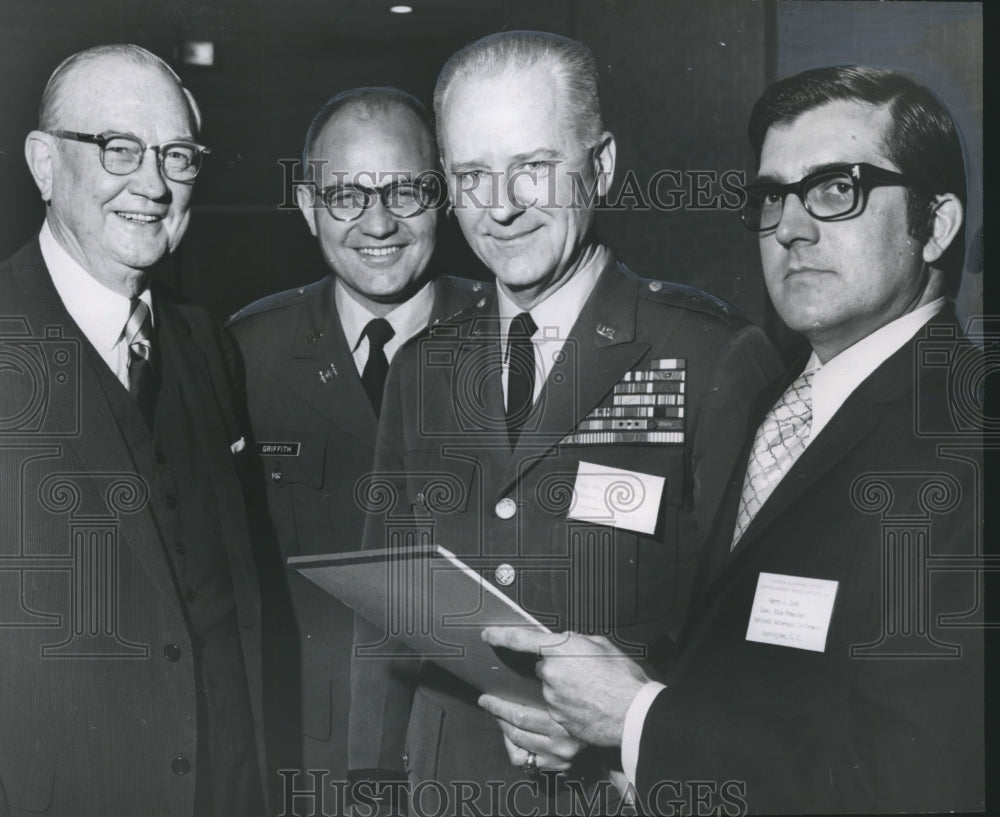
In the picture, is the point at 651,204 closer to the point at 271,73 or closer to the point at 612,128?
the point at 612,128

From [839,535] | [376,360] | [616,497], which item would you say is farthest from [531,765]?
[376,360]

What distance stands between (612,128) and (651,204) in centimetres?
24

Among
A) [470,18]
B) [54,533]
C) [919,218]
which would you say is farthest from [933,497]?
[54,533]

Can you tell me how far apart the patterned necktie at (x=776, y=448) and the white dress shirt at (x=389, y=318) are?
102 cm

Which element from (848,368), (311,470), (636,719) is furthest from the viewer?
(311,470)

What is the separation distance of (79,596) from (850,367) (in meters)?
2.26

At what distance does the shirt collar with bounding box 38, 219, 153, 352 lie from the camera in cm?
338

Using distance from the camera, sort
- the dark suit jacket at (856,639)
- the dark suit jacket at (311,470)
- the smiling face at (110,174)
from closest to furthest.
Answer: the dark suit jacket at (856,639) → the smiling face at (110,174) → the dark suit jacket at (311,470)

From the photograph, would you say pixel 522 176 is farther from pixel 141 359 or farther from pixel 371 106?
pixel 141 359

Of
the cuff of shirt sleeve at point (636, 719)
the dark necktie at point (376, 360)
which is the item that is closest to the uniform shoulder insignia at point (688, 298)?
the dark necktie at point (376, 360)

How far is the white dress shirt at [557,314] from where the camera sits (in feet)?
11.2

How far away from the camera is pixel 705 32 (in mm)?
3512

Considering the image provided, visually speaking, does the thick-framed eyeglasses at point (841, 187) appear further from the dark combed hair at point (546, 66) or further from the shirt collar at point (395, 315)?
the shirt collar at point (395, 315)

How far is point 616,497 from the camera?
3.36 metres
